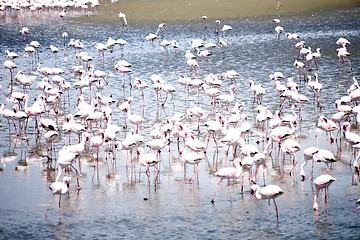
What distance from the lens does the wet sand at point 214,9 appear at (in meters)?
33.8

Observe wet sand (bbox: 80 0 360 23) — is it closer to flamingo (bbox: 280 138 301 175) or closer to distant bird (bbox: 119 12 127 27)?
distant bird (bbox: 119 12 127 27)

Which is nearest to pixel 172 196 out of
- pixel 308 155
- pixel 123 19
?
pixel 308 155

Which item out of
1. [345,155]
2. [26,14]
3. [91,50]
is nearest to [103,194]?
[345,155]

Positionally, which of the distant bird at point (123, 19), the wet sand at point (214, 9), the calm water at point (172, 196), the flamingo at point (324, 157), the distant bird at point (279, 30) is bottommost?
the calm water at point (172, 196)

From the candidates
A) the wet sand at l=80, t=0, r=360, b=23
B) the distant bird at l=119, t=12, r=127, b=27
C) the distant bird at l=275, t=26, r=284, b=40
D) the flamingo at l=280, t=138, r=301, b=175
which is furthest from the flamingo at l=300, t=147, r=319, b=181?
the wet sand at l=80, t=0, r=360, b=23

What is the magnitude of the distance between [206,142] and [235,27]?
18.7m

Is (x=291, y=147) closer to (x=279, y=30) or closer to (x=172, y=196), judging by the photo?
(x=172, y=196)

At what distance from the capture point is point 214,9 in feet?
121

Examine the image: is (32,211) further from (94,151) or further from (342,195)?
(342,195)

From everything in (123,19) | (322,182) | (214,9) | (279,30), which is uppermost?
(214,9)

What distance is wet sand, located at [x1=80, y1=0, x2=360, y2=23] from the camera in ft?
111

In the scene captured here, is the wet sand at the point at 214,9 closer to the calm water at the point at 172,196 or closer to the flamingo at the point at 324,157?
the calm water at the point at 172,196

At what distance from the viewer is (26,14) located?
137 feet

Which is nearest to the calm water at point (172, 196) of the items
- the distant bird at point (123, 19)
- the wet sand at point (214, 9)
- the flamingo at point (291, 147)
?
the flamingo at point (291, 147)
